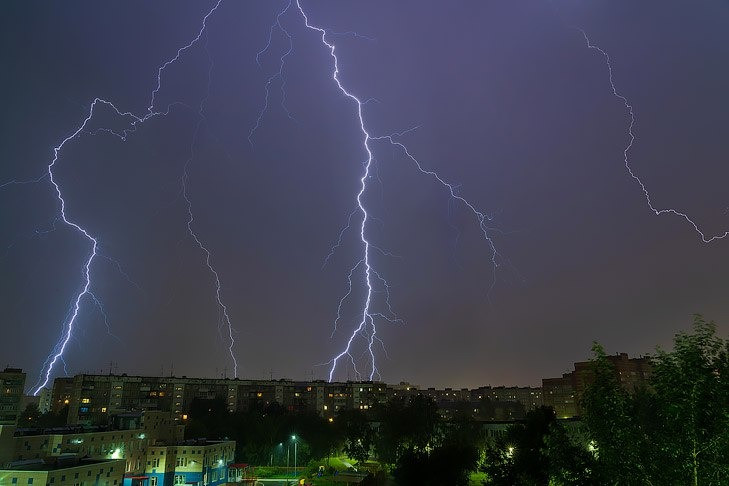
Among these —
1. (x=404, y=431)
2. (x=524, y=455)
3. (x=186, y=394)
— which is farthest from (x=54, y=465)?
(x=186, y=394)

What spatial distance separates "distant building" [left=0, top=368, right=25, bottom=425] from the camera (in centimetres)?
2989

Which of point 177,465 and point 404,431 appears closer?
point 177,465

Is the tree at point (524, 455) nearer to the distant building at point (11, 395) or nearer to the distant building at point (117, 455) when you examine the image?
the distant building at point (117, 455)

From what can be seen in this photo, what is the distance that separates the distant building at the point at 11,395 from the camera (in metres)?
29.9

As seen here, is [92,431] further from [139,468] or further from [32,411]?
[32,411]

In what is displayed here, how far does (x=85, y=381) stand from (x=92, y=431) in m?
29.0

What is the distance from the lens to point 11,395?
32.2 meters

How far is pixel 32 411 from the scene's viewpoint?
186 feet

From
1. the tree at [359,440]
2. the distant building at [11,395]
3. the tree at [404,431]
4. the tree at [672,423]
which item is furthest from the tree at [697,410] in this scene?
the distant building at [11,395]

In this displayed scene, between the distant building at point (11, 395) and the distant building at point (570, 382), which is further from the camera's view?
the distant building at point (570, 382)

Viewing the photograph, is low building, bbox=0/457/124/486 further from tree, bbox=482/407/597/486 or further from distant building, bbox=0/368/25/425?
distant building, bbox=0/368/25/425

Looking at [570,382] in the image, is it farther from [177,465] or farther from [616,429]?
[616,429]

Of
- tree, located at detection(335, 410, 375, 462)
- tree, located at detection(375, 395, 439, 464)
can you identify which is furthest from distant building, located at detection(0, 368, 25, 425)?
tree, located at detection(375, 395, 439, 464)

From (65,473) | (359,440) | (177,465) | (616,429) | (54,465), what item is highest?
(616,429)
